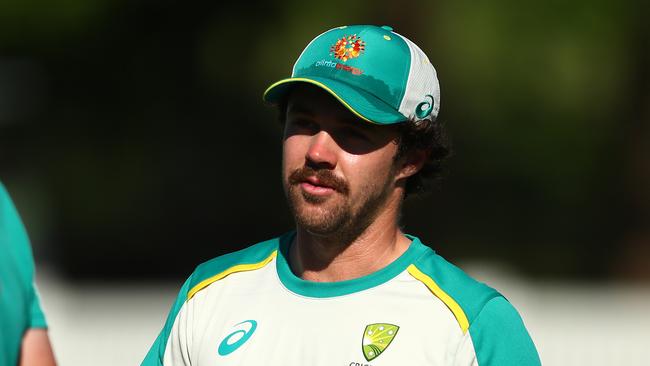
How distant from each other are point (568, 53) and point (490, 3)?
1166 millimetres

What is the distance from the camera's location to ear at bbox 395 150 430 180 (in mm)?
3609

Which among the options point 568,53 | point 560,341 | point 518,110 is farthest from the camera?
point 518,110

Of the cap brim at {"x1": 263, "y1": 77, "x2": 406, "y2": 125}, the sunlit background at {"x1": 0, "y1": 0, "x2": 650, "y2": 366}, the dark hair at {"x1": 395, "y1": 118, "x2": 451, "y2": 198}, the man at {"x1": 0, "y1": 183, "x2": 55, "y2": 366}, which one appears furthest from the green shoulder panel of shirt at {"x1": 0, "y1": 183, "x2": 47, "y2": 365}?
the sunlit background at {"x1": 0, "y1": 0, "x2": 650, "y2": 366}

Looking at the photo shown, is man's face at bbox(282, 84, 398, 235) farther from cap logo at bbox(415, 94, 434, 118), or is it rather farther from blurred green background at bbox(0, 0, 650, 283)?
blurred green background at bbox(0, 0, 650, 283)

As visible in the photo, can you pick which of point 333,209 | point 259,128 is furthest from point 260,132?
point 333,209

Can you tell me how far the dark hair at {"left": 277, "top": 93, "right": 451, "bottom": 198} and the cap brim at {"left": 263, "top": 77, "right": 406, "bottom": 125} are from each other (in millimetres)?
96

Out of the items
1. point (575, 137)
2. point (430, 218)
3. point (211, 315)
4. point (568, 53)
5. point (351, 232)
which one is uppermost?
point (351, 232)

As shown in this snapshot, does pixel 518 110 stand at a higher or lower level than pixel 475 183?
higher

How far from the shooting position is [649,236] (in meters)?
15.6

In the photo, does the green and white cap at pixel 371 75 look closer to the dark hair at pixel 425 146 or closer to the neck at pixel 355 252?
the dark hair at pixel 425 146

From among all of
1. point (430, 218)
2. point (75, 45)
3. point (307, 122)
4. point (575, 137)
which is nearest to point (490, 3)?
point (575, 137)

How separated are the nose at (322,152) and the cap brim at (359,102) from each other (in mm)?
121

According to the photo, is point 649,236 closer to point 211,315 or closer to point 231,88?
point 231,88

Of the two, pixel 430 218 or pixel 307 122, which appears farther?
pixel 430 218
